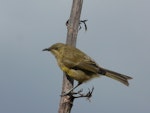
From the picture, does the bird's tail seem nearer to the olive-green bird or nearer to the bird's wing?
the olive-green bird

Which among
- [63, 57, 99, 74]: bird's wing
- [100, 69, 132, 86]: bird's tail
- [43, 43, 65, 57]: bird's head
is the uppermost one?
[43, 43, 65, 57]: bird's head

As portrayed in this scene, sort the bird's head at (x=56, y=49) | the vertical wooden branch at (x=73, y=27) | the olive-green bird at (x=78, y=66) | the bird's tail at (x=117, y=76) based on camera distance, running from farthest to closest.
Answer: the bird's head at (x=56, y=49) → the olive-green bird at (x=78, y=66) → the bird's tail at (x=117, y=76) → the vertical wooden branch at (x=73, y=27)

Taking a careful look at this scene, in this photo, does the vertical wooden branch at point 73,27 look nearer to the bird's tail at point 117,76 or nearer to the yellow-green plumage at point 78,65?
the yellow-green plumage at point 78,65

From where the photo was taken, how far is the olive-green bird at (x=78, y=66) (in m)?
8.65

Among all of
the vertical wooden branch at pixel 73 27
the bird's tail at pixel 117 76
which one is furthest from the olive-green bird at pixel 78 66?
the vertical wooden branch at pixel 73 27

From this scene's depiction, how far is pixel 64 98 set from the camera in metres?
7.64

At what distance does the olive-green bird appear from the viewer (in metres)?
8.65

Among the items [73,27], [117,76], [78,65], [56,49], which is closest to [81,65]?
[78,65]

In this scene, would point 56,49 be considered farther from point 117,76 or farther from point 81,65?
point 117,76

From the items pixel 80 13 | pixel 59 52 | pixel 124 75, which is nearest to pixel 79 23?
pixel 80 13

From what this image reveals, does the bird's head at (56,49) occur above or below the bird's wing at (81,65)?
above

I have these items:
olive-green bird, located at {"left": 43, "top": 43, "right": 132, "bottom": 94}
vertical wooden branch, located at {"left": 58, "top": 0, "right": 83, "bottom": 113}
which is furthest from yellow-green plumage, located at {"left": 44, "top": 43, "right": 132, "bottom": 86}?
vertical wooden branch, located at {"left": 58, "top": 0, "right": 83, "bottom": 113}

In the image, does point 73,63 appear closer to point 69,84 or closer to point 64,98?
point 69,84

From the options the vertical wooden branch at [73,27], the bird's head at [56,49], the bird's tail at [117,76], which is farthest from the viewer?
the bird's head at [56,49]
